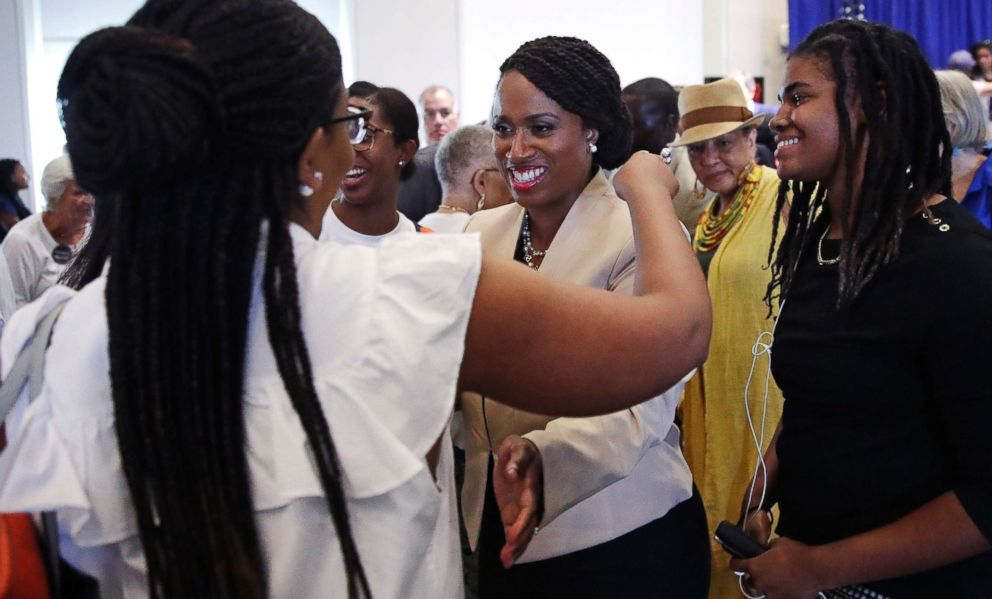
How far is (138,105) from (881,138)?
1.09m

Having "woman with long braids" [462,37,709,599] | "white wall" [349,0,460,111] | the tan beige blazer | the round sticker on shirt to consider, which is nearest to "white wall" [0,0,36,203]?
"white wall" [349,0,460,111]

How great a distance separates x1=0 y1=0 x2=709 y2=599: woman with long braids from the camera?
3.09ft

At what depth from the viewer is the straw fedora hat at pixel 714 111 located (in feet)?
11.0

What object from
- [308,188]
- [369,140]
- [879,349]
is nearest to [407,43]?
[369,140]

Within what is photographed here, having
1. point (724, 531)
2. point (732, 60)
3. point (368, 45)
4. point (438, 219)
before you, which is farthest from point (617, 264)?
point (732, 60)

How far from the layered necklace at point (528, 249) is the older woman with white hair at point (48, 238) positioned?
2.50 meters

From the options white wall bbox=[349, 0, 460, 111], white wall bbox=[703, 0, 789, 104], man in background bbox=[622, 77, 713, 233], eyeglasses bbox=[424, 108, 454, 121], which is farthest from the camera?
white wall bbox=[703, 0, 789, 104]

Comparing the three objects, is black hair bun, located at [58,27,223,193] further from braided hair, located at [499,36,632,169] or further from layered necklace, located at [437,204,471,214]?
layered necklace, located at [437,204,471,214]

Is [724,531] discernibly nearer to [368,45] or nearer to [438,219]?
[438,219]

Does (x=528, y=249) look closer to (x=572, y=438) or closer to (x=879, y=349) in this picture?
(x=572, y=438)

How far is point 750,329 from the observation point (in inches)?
114

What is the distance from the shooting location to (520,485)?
1.51 m

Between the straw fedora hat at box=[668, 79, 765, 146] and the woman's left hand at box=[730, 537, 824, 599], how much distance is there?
81.8 inches

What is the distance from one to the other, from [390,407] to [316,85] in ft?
1.10
